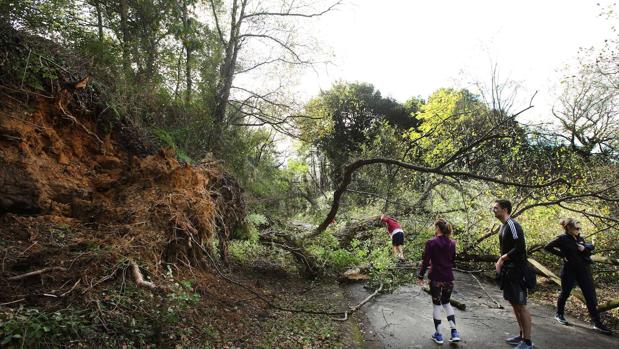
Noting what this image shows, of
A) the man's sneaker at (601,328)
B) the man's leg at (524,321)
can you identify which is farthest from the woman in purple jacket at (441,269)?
the man's sneaker at (601,328)

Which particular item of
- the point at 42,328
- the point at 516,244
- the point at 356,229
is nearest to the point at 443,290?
the point at 516,244

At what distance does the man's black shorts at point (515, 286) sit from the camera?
185 inches

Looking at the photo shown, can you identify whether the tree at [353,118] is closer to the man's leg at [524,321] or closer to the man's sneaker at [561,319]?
the man's sneaker at [561,319]

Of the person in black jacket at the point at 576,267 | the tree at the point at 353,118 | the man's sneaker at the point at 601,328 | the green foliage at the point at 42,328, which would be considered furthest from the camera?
the tree at the point at 353,118

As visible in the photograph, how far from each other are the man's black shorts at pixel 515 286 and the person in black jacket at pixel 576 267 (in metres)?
1.97

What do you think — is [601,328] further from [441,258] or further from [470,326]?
[441,258]

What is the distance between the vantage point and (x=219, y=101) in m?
12.3

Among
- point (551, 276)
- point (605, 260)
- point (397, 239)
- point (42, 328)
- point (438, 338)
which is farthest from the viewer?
point (397, 239)

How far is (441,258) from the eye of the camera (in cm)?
537

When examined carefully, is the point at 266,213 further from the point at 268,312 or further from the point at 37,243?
the point at 37,243

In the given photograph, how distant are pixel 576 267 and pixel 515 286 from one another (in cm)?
220

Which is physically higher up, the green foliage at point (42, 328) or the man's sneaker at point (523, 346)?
the green foliage at point (42, 328)

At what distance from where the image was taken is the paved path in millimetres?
A: 5184

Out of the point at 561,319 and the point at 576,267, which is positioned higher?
the point at 576,267
